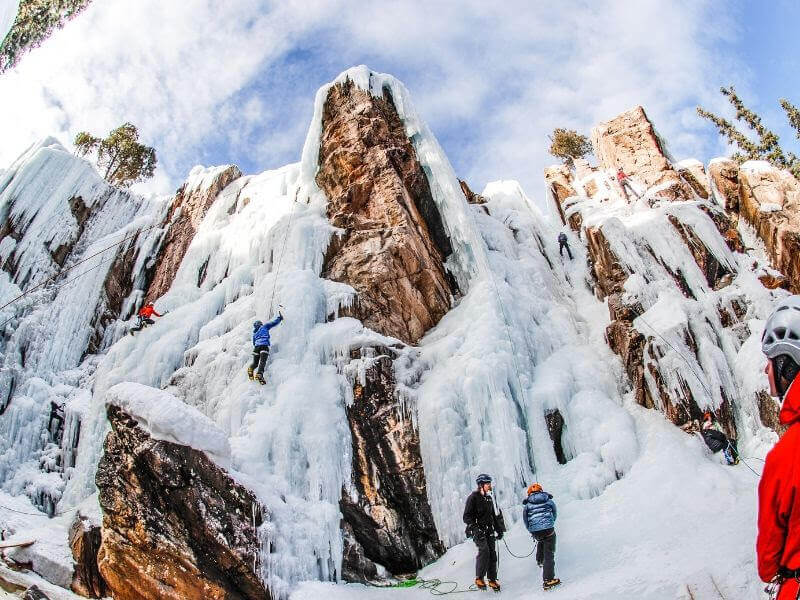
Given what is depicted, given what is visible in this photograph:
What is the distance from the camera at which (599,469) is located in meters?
8.05

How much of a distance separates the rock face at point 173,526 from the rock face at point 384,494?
1.52m

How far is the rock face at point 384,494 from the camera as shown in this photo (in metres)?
7.44

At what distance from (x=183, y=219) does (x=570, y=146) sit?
62.1 feet

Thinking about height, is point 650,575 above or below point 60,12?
below

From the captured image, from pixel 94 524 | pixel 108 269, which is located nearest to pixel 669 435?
pixel 94 524

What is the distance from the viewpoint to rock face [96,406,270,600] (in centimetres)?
582

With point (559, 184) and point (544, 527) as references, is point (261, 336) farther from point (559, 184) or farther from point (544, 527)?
point (559, 184)

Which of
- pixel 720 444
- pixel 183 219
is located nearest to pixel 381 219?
pixel 183 219

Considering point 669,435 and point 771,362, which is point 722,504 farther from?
point 771,362

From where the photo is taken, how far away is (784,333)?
2365mm

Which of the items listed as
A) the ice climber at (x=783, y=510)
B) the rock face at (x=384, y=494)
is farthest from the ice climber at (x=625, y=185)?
the ice climber at (x=783, y=510)

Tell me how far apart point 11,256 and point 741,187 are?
20.7m

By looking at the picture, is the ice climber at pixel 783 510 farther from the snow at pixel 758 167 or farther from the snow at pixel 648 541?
the snow at pixel 758 167

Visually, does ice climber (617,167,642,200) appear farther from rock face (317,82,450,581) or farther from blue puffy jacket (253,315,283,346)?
blue puffy jacket (253,315,283,346)
